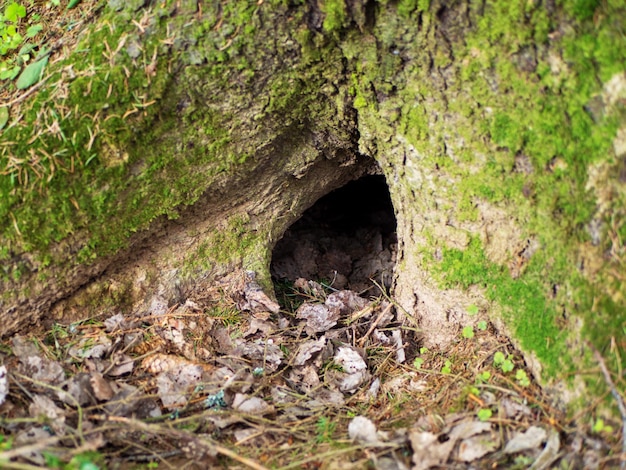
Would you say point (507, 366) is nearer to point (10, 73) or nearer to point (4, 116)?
point (4, 116)

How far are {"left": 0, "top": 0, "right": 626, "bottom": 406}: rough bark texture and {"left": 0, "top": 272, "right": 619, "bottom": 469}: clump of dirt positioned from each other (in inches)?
8.0

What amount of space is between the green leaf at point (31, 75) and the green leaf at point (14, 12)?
560mm

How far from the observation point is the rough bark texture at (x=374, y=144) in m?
2.28

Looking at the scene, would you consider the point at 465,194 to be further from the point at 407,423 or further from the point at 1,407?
the point at 1,407

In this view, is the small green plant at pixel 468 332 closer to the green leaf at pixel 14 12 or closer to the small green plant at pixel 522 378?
the small green plant at pixel 522 378

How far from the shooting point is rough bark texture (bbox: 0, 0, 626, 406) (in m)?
2.28

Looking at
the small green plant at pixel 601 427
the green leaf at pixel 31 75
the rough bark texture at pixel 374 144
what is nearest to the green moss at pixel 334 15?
the rough bark texture at pixel 374 144

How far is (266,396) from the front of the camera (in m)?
2.70

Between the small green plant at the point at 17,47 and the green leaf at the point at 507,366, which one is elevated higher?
the small green plant at the point at 17,47

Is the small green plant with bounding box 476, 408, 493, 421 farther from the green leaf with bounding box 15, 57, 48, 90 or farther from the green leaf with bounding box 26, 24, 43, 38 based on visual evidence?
the green leaf with bounding box 26, 24, 43, 38

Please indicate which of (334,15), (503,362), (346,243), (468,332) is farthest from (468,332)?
(346,243)

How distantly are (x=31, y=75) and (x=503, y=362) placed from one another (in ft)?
9.60

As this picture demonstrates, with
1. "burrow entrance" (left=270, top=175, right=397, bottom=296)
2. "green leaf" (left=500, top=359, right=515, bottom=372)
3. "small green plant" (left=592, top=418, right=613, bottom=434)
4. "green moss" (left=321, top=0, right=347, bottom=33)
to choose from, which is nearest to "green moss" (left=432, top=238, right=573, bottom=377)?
"green leaf" (left=500, top=359, right=515, bottom=372)

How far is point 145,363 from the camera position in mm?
2734
